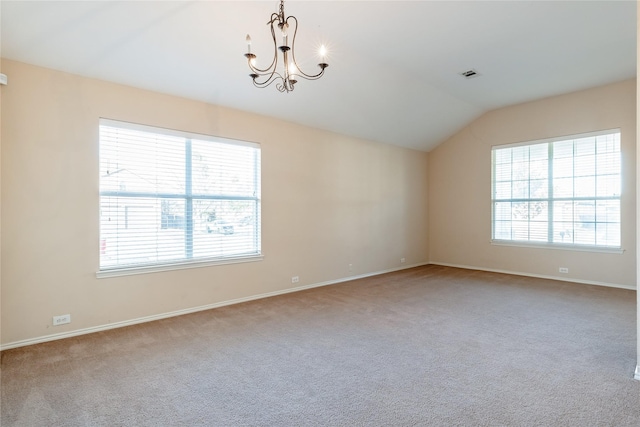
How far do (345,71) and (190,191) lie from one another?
2702 millimetres

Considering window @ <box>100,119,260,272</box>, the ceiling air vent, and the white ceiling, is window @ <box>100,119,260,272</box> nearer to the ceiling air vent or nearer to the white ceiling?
the white ceiling

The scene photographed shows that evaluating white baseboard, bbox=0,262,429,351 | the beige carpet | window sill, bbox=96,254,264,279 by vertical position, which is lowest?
the beige carpet

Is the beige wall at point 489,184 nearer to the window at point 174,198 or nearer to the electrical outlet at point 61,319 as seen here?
the window at point 174,198

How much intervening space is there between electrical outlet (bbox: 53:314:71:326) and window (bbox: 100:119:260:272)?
0.56m

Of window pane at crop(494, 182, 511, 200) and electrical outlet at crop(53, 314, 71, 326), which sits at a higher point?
window pane at crop(494, 182, 511, 200)

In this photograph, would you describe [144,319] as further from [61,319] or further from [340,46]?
[340,46]

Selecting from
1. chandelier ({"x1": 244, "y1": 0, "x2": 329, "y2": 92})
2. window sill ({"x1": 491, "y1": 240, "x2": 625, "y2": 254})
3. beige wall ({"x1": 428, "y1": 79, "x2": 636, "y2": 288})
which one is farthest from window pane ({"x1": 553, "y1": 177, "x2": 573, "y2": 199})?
chandelier ({"x1": 244, "y1": 0, "x2": 329, "y2": 92})

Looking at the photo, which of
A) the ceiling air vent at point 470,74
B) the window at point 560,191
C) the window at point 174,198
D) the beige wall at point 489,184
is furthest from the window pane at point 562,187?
the window at point 174,198

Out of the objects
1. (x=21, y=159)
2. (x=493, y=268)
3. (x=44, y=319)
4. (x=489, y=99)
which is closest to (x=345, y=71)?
(x=489, y=99)

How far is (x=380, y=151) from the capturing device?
6.83 metres

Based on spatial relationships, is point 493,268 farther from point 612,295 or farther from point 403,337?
point 403,337

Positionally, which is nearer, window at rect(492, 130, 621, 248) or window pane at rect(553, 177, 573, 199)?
window at rect(492, 130, 621, 248)

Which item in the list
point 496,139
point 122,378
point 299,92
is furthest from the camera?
point 496,139

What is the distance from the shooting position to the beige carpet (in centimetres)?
210
